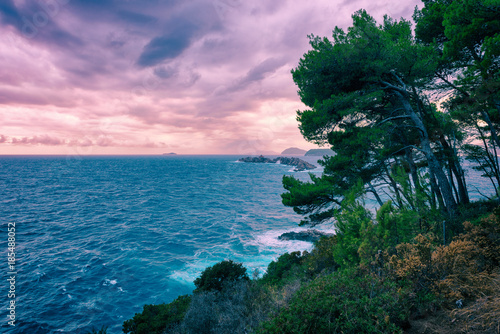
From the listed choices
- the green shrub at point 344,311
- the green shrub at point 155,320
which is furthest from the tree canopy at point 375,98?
the green shrub at point 155,320

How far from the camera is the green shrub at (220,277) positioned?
13.2m

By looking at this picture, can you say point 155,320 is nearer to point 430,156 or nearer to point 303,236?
point 430,156

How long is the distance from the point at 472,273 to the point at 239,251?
20.1 meters

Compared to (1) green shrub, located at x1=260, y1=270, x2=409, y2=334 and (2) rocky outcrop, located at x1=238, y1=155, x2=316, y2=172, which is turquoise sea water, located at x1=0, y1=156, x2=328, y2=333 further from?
(2) rocky outcrop, located at x1=238, y1=155, x2=316, y2=172

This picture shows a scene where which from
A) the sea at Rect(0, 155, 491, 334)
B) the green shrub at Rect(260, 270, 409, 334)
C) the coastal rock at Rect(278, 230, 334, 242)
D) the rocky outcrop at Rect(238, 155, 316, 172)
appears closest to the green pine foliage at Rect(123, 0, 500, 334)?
the green shrub at Rect(260, 270, 409, 334)

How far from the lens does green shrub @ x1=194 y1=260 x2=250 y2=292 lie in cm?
1324

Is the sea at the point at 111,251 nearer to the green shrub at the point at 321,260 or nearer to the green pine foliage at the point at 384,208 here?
the green pine foliage at the point at 384,208

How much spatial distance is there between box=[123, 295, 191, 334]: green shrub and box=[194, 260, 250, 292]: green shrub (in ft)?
6.23

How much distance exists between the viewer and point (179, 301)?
12.3 metres

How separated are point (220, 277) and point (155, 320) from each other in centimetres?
441

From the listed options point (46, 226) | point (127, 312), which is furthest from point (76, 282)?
point (46, 226)

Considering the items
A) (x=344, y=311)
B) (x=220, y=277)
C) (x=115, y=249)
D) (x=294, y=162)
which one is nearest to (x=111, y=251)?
(x=115, y=249)

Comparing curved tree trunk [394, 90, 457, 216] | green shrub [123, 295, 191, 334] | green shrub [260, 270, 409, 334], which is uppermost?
curved tree trunk [394, 90, 457, 216]

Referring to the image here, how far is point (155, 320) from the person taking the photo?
10.2m
